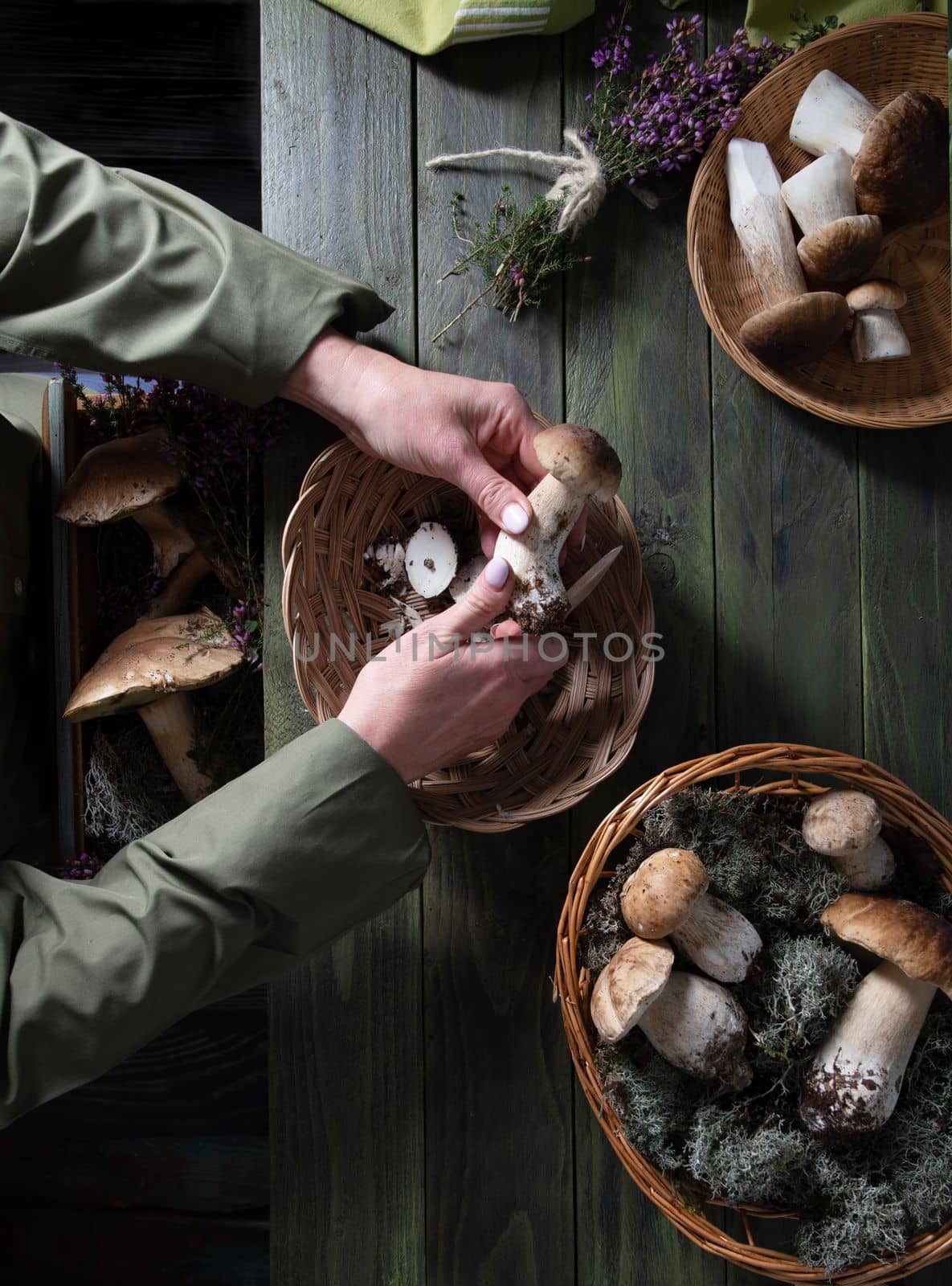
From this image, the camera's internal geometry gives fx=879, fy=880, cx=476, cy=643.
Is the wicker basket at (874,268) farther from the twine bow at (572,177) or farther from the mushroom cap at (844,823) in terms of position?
the mushroom cap at (844,823)

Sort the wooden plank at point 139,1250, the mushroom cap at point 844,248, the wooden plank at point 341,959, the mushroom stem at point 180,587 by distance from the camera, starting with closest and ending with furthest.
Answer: the mushroom cap at point 844,248, the wooden plank at point 341,959, the mushroom stem at point 180,587, the wooden plank at point 139,1250

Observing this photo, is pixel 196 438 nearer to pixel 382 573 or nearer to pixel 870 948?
pixel 382 573

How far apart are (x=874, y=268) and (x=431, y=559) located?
841 mm

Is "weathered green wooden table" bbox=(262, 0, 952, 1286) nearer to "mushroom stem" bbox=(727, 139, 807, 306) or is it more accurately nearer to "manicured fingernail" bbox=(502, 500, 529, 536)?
"mushroom stem" bbox=(727, 139, 807, 306)

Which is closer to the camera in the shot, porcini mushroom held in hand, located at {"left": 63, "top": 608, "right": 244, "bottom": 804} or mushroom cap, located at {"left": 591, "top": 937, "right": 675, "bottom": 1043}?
mushroom cap, located at {"left": 591, "top": 937, "right": 675, "bottom": 1043}

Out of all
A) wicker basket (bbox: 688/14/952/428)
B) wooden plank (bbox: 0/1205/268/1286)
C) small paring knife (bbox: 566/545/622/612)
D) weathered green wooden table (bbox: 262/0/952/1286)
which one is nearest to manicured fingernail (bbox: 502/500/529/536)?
small paring knife (bbox: 566/545/622/612)

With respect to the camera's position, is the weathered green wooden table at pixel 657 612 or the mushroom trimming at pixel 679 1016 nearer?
the mushroom trimming at pixel 679 1016

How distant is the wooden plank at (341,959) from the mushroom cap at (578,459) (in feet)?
1.29

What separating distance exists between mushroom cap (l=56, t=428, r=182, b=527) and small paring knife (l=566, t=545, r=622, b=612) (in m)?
0.64

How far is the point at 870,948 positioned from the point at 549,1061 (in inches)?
22.0

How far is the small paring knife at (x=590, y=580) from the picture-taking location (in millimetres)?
1274

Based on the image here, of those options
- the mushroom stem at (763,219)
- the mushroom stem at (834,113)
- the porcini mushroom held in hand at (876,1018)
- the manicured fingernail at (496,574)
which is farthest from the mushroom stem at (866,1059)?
the mushroom stem at (834,113)

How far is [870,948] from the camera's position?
1136mm

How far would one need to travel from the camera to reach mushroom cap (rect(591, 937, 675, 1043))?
1.08 metres
